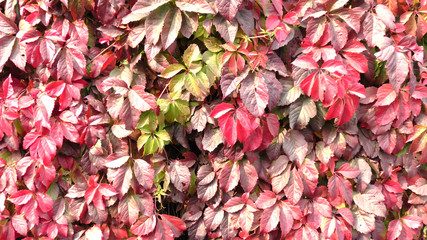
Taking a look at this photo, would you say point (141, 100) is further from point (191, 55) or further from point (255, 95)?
point (255, 95)

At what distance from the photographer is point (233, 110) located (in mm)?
1310

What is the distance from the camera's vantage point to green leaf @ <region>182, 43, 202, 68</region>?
1.38 meters

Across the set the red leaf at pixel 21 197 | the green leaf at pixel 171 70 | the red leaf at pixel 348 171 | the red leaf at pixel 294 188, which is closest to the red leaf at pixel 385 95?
the red leaf at pixel 348 171

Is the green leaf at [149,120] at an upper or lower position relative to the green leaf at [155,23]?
lower

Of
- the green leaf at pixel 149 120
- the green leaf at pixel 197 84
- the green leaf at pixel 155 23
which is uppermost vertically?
the green leaf at pixel 155 23

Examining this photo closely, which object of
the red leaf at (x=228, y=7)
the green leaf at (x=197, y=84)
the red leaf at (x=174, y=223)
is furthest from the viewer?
the red leaf at (x=174, y=223)

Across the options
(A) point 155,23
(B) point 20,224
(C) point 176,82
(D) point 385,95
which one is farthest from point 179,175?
(D) point 385,95

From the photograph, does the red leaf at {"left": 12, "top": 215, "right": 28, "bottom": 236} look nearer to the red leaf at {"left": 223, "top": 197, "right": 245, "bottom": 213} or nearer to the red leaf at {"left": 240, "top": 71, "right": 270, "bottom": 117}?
the red leaf at {"left": 223, "top": 197, "right": 245, "bottom": 213}

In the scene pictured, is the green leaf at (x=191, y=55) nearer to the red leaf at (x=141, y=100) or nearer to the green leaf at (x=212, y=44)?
the green leaf at (x=212, y=44)

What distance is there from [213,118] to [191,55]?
0.82ft

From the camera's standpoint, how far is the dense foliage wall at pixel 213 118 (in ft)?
4.39

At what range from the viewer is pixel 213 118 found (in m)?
1.42

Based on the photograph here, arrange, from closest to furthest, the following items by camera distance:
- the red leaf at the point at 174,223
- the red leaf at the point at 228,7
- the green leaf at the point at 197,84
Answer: the red leaf at the point at 228,7, the green leaf at the point at 197,84, the red leaf at the point at 174,223

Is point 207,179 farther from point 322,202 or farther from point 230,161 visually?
point 322,202
